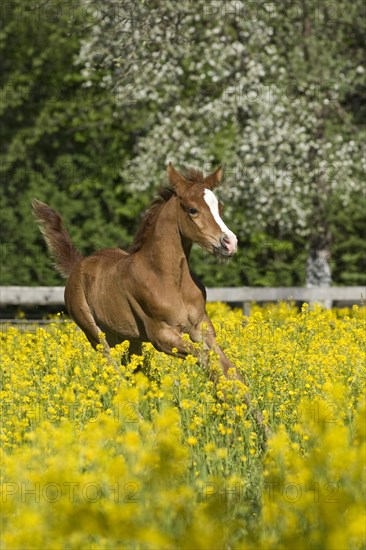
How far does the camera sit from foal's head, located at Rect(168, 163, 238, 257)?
7.44m

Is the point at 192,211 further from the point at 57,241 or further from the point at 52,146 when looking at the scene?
the point at 52,146

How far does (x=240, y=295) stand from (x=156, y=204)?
7355 millimetres

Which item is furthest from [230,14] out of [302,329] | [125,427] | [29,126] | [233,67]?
[125,427]

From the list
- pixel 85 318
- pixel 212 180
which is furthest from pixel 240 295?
pixel 212 180

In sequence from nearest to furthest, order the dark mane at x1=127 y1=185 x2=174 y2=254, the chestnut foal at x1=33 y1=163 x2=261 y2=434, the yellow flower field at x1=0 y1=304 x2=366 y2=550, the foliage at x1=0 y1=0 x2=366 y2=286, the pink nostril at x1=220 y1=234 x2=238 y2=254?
the yellow flower field at x1=0 y1=304 x2=366 y2=550
the pink nostril at x1=220 y1=234 x2=238 y2=254
the chestnut foal at x1=33 y1=163 x2=261 y2=434
the dark mane at x1=127 y1=185 x2=174 y2=254
the foliage at x1=0 y1=0 x2=366 y2=286

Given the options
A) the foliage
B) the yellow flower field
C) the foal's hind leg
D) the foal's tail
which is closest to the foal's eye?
the yellow flower field

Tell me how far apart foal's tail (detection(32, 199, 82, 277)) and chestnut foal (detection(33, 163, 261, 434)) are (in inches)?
50.8

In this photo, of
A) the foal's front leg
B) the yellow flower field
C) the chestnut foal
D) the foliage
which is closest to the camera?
the yellow flower field

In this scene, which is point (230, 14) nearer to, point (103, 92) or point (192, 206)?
point (103, 92)

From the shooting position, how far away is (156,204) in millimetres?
8320

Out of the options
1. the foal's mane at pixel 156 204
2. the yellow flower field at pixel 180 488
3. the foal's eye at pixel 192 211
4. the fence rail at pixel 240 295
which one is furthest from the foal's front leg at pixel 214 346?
the fence rail at pixel 240 295

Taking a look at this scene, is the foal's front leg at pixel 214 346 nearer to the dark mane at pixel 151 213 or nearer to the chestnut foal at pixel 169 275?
the chestnut foal at pixel 169 275

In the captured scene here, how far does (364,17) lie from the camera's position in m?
17.5

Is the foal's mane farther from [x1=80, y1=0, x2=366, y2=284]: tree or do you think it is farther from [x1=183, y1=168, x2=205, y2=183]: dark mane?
[x1=80, y1=0, x2=366, y2=284]: tree
